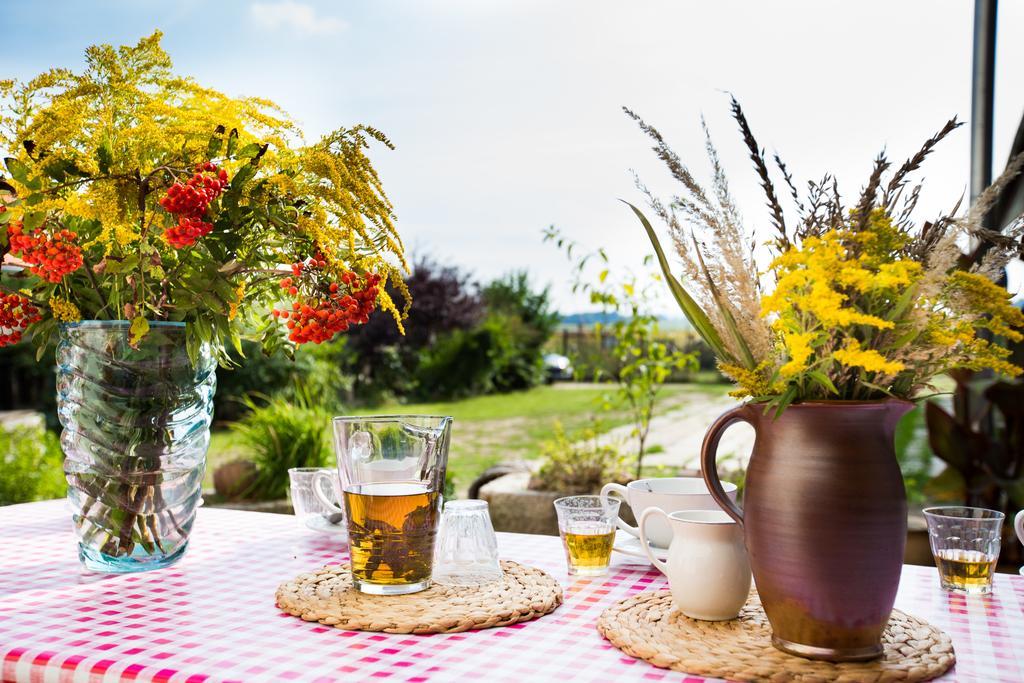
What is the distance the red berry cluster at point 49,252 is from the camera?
3.70 ft

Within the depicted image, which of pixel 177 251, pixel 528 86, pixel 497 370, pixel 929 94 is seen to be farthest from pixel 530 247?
pixel 177 251

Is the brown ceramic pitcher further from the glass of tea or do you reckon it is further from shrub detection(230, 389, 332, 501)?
shrub detection(230, 389, 332, 501)

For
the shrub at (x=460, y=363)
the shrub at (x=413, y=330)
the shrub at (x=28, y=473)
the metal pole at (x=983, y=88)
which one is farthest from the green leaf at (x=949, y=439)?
the shrub at (x=460, y=363)

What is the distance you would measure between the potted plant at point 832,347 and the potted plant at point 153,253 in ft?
1.71

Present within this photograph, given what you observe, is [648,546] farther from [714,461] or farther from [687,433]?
[687,433]

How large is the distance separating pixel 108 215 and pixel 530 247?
48.0 feet

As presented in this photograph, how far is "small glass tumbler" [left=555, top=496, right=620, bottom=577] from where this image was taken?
129cm

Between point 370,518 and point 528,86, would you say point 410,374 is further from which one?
point 370,518

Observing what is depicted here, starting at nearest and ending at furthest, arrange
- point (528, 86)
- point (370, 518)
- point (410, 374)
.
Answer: point (370, 518), point (528, 86), point (410, 374)

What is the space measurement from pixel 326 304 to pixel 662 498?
0.57 metres

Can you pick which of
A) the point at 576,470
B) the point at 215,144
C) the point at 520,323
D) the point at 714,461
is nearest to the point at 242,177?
the point at 215,144

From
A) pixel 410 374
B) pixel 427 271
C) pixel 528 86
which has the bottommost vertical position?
pixel 410 374

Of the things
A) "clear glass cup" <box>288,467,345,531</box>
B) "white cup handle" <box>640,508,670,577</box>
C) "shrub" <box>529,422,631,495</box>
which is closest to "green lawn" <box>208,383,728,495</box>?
"shrub" <box>529,422,631,495</box>

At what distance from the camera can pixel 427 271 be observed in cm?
1298
